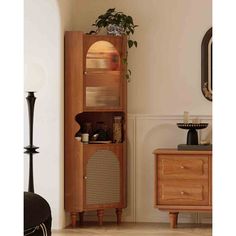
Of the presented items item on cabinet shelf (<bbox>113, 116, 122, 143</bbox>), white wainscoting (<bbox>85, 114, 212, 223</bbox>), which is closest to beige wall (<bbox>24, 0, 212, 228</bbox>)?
white wainscoting (<bbox>85, 114, 212, 223</bbox>)

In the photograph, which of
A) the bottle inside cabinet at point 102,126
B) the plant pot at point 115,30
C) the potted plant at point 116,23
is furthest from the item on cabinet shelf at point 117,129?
the plant pot at point 115,30

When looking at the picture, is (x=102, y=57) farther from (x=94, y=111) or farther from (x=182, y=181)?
(x=182, y=181)

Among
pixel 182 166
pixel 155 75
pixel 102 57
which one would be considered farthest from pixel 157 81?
pixel 182 166

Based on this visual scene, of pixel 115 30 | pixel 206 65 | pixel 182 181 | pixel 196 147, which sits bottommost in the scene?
pixel 182 181

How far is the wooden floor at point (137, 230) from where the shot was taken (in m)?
5.55

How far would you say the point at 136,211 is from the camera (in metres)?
6.26

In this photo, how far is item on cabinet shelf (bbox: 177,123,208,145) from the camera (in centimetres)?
588

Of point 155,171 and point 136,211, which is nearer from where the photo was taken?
point 155,171

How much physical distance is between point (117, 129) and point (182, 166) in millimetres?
764

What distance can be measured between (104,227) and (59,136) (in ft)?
3.17

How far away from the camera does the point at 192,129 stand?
5.93 meters
